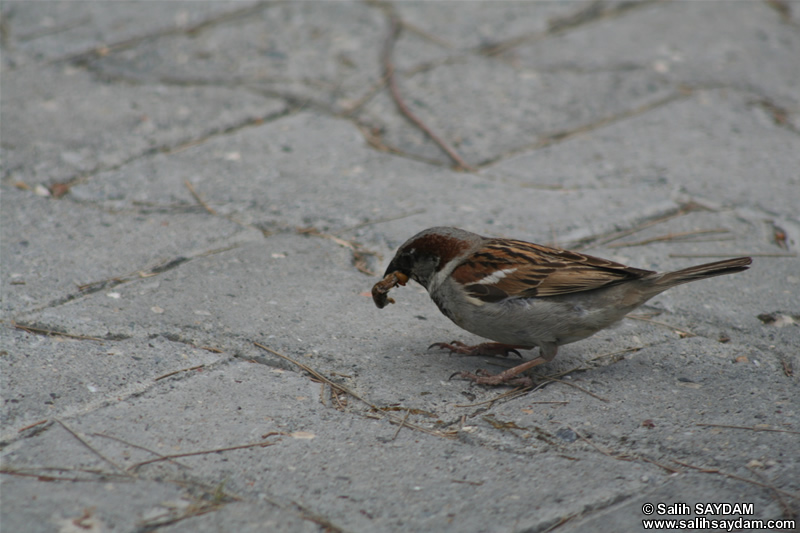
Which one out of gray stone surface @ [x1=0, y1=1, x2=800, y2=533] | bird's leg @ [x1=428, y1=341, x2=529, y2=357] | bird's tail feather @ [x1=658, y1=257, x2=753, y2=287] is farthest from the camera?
bird's leg @ [x1=428, y1=341, x2=529, y2=357]

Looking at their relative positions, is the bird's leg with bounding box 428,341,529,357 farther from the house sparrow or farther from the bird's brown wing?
the bird's brown wing

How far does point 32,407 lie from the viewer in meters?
2.49

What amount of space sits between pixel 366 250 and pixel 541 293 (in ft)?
3.54

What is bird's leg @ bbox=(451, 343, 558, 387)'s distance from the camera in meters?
→ 2.88

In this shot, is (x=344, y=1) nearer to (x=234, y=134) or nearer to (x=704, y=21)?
(x=234, y=134)

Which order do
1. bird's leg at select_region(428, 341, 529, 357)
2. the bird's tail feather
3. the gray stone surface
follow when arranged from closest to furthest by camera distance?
the gray stone surface, the bird's tail feather, bird's leg at select_region(428, 341, 529, 357)

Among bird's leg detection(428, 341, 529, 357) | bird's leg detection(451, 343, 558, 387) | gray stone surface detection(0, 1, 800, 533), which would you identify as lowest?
bird's leg detection(428, 341, 529, 357)

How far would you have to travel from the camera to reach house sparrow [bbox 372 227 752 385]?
114 inches

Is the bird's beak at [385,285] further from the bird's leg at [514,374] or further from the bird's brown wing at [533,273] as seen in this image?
the bird's leg at [514,374]

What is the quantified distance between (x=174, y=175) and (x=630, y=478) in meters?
2.86

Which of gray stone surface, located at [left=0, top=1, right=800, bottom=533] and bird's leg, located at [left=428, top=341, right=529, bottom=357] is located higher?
gray stone surface, located at [left=0, top=1, right=800, bottom=533]

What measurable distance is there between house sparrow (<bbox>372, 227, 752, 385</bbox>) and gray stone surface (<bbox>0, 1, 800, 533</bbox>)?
178mm

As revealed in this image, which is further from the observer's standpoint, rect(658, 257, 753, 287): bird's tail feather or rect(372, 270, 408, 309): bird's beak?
rect(372, 270, 408, 309): bird's beak

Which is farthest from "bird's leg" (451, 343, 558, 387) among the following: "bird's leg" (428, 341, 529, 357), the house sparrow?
"bird's leg" (428, 341, 529, 357)
